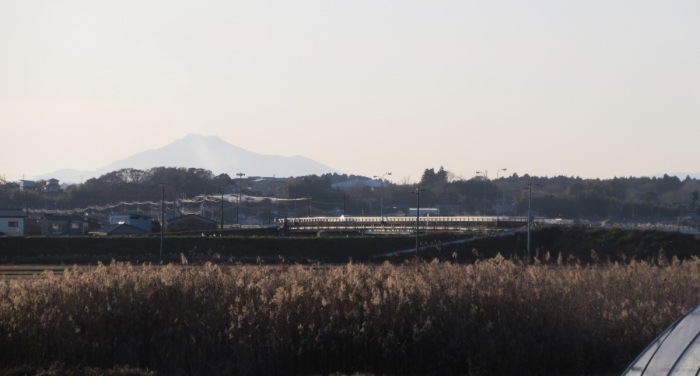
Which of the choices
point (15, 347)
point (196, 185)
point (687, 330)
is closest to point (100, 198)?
point (196, 185)

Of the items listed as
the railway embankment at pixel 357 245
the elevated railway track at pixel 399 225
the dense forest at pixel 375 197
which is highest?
the dense forest at pixel 375 197

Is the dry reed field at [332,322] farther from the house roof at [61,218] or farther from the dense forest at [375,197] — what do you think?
the dense forest at [375,197]

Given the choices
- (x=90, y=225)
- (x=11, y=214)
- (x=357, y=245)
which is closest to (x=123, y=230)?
(x=11, y=214)

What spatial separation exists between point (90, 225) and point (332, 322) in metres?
89.6

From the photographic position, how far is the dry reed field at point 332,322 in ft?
65.8

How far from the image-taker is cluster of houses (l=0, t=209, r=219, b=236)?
302 feet

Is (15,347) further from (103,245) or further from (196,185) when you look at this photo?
(196,185)

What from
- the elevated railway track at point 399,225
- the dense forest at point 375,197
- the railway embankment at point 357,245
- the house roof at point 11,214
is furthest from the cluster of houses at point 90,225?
the dense forest at point 375,197

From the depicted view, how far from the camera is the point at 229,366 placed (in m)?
19.7

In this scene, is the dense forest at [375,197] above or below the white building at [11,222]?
above

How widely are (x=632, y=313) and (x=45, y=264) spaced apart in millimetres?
43221

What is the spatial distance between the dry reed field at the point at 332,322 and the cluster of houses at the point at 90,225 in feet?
222

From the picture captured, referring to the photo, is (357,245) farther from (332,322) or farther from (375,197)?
(375,197)

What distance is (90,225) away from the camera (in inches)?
4171
